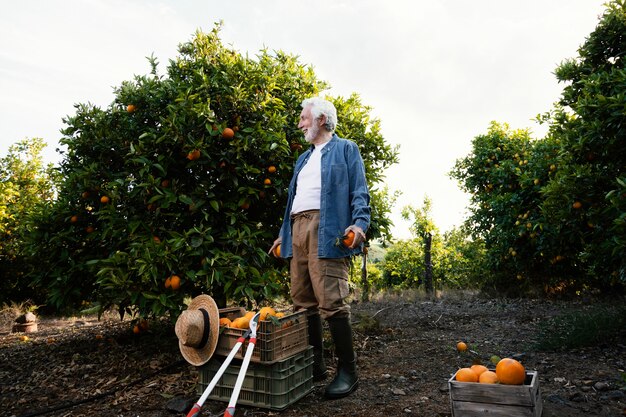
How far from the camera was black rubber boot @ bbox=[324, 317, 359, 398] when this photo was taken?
3.38 meters

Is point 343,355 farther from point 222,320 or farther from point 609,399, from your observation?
point 609,399

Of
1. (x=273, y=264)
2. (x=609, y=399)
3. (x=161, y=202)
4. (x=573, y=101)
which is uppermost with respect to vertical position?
(x=573, y=101)

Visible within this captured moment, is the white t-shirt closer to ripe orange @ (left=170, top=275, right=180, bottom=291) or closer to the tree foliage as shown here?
ripe orange @ (left=170, top=275, right=180, bottom=291)

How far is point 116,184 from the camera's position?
4512 millimetres

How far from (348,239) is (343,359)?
0.93 meters

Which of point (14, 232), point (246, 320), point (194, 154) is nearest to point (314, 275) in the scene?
point (246, 320)

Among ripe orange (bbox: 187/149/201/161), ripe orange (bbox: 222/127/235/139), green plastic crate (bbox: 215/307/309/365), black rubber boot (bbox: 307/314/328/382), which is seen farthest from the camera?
ripe orange (bbox: 222/127/235/139)

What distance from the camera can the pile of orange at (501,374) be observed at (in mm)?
2584

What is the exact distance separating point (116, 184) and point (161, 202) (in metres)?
0.59

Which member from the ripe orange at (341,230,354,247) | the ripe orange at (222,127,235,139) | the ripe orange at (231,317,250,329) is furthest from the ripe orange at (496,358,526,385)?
the ripe orange at (222,127,235,139)

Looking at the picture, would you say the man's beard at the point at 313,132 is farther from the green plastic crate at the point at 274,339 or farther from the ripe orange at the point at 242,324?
the ripe orange at the point at 242,324

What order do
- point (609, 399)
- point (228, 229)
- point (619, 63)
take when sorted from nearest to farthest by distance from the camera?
point (609, 399)
point (228, 229)
point (619, 63)

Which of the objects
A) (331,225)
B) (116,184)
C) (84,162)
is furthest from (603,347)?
(84,162)

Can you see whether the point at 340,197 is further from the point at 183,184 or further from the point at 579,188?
the point at 579,188
